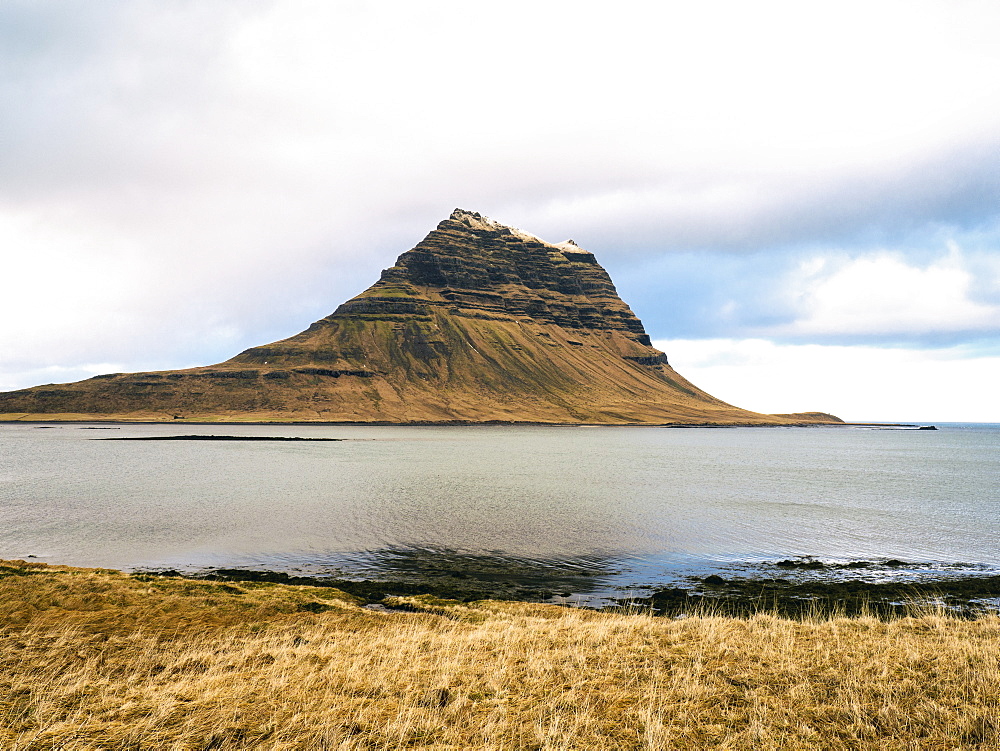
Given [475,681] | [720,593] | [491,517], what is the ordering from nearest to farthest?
[475,681] → [720,593] → [491,517]

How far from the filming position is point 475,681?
39.1 feet

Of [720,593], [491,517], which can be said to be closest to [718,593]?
[720,593]

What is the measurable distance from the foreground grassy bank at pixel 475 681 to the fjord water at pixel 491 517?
1164cm

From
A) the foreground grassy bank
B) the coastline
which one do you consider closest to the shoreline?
the coastline

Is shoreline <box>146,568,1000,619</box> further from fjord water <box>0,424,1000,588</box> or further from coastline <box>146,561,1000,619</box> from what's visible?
fjord water <box>0,424,1000,588</box>

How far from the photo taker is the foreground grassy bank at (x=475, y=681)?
373 inches

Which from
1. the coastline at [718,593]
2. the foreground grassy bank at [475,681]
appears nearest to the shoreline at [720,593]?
the coastline at [718,593]

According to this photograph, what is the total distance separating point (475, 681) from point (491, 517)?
33.2m

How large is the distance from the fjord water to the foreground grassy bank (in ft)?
38.2

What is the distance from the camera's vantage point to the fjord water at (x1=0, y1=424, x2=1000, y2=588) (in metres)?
32.1

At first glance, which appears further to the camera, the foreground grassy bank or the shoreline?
the shoreline

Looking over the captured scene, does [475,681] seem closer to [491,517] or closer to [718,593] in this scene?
[718,593]

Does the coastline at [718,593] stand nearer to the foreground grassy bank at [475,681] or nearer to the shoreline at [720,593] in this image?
the shoreline at [720,593]

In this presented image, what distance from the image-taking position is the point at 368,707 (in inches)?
415
